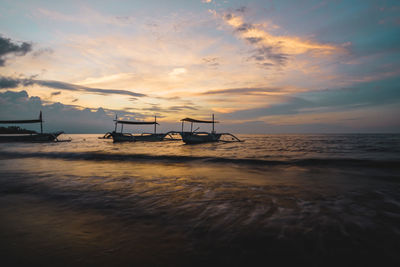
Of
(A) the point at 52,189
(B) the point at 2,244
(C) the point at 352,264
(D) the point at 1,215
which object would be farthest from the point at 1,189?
(C) the point at 352,264

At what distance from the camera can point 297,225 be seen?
478 centimetres

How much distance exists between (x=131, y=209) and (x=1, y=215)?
10.6ft

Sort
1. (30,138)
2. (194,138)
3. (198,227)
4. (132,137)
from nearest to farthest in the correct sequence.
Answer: (198,227), (194,138), (30,138), (132,137)

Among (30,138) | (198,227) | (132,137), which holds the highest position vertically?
(132,137)

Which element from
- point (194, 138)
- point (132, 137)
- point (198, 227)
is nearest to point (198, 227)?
point (198, 227)

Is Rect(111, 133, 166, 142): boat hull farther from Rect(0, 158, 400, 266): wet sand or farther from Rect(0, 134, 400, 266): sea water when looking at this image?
Rect(0, 158, 400, 266): wet sand

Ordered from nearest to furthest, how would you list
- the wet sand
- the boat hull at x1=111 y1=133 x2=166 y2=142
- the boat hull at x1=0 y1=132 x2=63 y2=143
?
the wet sand, the boat hull at x1=0 y1=132 x2=63 y2=143, the boat hull at x1=111 y1=133 x2=166 y2=142

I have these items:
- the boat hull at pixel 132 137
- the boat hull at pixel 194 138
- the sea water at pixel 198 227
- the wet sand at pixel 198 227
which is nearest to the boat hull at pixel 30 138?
the boat hull at pixel 132 137

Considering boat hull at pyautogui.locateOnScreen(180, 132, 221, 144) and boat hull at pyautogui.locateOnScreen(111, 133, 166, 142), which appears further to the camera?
boat hull at pyautogui.locateOnScreen(111, 133, 166, 142)

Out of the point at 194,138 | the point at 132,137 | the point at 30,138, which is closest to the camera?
the point at 194,138

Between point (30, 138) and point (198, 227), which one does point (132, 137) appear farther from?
point (198, 227)

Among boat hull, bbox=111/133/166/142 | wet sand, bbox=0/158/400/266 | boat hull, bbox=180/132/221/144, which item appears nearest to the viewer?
wet sand, bbox=0/158/400/266

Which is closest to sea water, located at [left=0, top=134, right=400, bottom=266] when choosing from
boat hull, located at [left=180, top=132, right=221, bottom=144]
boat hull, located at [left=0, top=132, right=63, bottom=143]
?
boat hull, located at [left=180, top=132, right=221, bottom=144]

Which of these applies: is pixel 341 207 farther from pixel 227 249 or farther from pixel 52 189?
pixel 52 189
